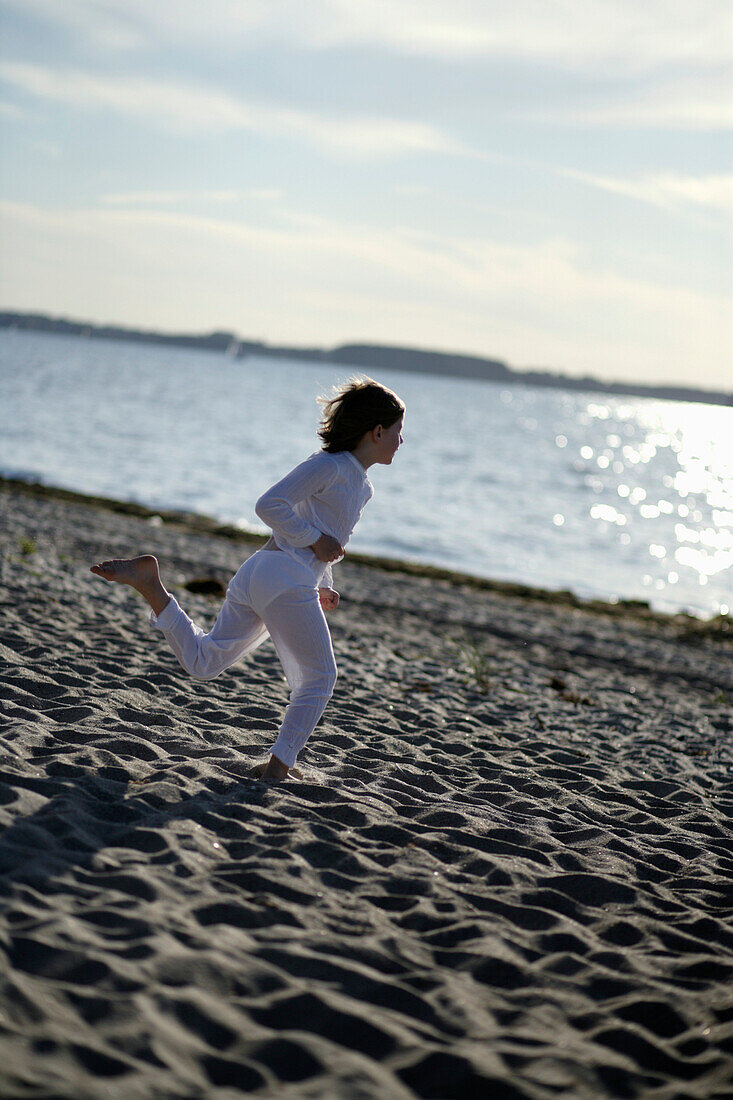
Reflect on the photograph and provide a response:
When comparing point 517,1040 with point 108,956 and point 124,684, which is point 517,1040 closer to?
point 108,956

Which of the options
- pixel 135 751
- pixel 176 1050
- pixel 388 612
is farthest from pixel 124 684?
pixel 388 612

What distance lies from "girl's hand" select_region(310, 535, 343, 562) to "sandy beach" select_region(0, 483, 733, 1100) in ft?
3.65

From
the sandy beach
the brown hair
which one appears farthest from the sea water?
the sandy beach

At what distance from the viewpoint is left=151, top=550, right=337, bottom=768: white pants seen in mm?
4133

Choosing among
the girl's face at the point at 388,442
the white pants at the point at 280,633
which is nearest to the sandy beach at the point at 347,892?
the white pants at the point at 280,633

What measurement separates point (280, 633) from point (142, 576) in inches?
27.4

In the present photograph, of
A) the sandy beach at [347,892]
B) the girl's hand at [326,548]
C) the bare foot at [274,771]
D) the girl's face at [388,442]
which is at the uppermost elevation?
the girl's face at [388,442]

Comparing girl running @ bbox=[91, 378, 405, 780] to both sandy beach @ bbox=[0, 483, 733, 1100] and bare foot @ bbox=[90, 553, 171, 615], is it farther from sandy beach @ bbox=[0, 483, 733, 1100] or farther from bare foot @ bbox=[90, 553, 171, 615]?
sandy beach @ bbox=[0, 483, 733, 1100]

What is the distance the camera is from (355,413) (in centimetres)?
421

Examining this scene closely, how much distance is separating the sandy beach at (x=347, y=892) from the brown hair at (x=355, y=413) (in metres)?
1.63

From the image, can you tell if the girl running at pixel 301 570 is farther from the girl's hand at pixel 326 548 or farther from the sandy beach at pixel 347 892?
the sandy beach at pixel 347 892

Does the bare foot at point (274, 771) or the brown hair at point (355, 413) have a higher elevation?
the brown hair at point (355, 413)

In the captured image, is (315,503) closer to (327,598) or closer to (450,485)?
(327,598)

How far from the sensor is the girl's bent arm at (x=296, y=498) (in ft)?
13.2
